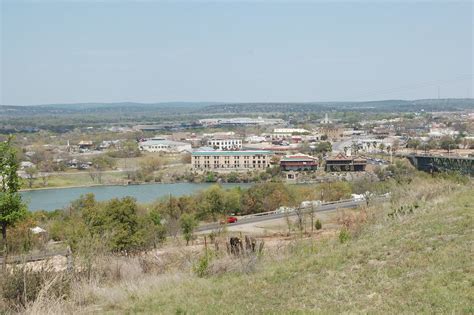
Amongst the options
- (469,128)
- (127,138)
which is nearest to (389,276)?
(469,128)

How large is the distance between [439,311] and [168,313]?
211 cm

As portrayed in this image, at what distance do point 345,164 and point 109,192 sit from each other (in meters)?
17.3

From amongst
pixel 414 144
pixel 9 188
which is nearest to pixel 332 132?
pixel 414 144

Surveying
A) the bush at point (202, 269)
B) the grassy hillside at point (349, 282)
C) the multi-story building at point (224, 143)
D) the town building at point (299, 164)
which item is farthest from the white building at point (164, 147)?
the grassy hillside at point (349, 282)

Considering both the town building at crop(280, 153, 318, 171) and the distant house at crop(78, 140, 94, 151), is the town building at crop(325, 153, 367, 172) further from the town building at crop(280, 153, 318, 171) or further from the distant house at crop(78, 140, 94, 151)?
the distant house at crop(78, 140, 94, 151)

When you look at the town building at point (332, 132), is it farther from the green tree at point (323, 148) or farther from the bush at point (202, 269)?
the bush at point (202, 269)

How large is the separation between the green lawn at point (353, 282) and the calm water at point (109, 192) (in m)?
26.8

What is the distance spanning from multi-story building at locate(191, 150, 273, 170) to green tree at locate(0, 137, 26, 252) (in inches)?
1739

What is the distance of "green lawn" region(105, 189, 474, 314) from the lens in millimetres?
4578

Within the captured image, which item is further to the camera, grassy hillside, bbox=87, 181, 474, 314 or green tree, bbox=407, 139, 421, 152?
green tree, bbox=407, 139, 421, 152

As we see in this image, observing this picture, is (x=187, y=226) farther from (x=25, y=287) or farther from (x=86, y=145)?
(x=86, y=145)

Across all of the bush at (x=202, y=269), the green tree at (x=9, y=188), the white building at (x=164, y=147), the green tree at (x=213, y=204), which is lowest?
the white building at (x=164, y=147)

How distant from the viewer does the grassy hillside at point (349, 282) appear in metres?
4.59

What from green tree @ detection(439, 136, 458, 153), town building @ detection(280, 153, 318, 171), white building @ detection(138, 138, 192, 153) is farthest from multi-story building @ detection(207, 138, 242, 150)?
green tree @ detection(439, 136, 458, 153)
